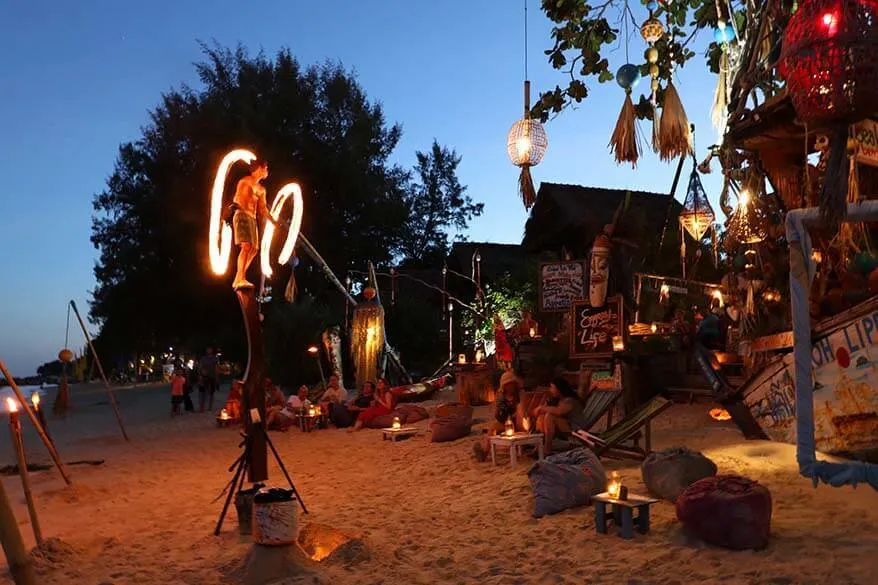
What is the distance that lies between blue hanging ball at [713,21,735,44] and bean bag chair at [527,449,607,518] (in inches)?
153

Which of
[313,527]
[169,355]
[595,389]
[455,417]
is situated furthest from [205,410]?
[169,355]

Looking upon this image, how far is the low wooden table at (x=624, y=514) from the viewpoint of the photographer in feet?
18.2

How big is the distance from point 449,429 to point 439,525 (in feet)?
15.5

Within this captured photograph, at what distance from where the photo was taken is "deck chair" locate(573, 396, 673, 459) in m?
7.80

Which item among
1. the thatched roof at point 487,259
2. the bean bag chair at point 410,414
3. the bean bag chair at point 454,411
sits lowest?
the bean bag chair at point 410,414

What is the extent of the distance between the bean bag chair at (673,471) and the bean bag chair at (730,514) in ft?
2.80

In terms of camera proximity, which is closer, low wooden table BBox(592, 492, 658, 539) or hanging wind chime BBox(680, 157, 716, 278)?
low wooden table BBox(592, 492, 658, 539)

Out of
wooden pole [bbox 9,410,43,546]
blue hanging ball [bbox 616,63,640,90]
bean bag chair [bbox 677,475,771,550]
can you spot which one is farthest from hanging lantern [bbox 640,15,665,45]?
wooden pole [bbox 9,410,43,546]

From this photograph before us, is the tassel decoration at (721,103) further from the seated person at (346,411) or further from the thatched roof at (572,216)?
the thatched roof at (572,216)

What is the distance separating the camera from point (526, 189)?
6.28 meters

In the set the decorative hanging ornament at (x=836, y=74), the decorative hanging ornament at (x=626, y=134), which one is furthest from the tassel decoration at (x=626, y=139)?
the decorative hanging ornament at (x=836, y=74)

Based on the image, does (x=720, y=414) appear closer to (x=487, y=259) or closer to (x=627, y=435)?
(x=627, y=435)

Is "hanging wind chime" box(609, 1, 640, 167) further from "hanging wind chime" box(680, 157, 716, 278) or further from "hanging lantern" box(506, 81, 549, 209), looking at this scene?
"hanging wind chime" box(680, 157, 716, 278)

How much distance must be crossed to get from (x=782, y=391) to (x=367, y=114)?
88.2 feet
